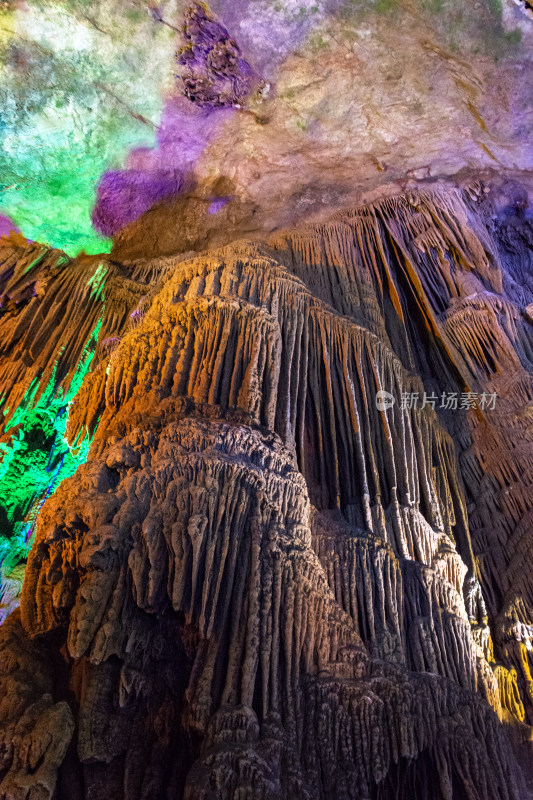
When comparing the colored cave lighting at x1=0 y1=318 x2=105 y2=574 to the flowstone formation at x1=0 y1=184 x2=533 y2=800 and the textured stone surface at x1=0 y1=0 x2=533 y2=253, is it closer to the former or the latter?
the flowstone formation at x1=0 y1=184 x2=533 y2=800

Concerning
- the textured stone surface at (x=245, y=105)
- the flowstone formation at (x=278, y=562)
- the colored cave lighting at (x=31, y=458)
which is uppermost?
the textured stone surface at (x=245, y=105)

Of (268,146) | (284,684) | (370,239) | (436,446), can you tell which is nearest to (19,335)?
(268,146)

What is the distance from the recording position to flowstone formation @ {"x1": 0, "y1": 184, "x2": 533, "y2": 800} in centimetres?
229

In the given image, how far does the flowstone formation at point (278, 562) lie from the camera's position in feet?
7.51

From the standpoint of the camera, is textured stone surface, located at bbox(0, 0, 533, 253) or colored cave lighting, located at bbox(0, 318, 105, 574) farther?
colored cave lighting, located at bbox(0, 318, 105, 574)

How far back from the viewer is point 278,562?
267cm

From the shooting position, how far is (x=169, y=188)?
582 centimetres

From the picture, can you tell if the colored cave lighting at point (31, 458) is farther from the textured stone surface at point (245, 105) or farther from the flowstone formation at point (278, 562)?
the textured stone surface at point (245, 105)

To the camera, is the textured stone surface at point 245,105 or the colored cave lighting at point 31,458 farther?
the colored cave lighting at point 31,458

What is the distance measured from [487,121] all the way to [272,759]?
17.9 ft

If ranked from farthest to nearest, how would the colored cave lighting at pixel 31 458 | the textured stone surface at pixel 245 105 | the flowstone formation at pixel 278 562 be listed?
the colored cave lighting at pixel 31 458
the textured stone surface at pixel 245 105
the flowstone formation at pixel 278 562

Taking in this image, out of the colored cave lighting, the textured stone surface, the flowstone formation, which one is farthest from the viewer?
the colored cave lighting
